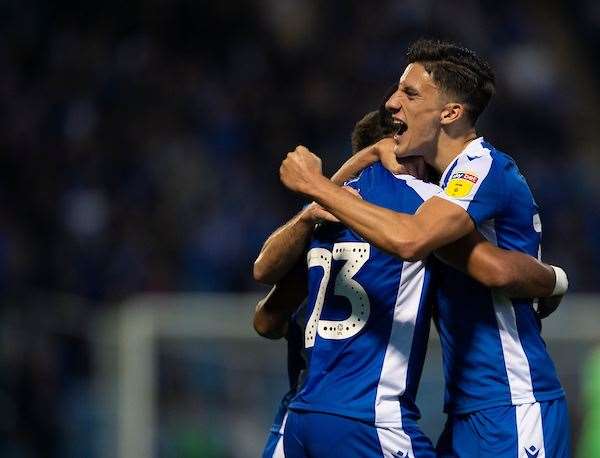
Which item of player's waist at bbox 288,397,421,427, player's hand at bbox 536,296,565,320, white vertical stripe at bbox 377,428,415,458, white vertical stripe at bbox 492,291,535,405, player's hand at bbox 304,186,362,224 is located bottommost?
white vertical stripe at bbox 377,428,415,458

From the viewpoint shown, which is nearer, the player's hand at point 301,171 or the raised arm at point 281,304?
the player's hand at point 301,171

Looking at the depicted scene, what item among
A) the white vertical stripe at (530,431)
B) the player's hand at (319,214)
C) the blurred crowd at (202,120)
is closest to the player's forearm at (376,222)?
the player's hand at (319,214)

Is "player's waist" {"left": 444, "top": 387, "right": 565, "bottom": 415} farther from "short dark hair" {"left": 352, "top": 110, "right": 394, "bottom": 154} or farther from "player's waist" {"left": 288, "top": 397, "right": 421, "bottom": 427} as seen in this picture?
"short dark hair" {"left": 352, "top": 110, "right": 394, "bottom": 154}

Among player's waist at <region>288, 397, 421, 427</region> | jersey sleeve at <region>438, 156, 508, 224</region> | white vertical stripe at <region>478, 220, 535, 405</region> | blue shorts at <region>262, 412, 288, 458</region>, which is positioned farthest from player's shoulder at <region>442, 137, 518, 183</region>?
blue shorts at <region>262, 412, 288, 458</region>

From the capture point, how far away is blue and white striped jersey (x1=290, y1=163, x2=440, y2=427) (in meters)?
4.01

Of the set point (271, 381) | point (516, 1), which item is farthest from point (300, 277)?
point (516, 1)

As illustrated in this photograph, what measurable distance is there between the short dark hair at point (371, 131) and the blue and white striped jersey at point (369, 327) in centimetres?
44

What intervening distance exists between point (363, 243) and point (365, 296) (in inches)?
6.7

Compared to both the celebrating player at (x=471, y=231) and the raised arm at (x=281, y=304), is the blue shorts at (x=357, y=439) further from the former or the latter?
the raised arm at (x=281, y=304)

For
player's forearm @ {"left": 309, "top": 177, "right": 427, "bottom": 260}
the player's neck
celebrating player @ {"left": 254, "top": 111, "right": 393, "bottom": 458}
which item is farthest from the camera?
celebrating player @ {"left": 254, "top": 111, "right": 393, "bottom": 458}

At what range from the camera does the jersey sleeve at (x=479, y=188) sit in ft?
13.2

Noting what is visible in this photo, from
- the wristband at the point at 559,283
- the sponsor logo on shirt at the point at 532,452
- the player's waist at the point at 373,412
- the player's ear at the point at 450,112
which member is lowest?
the sponsor logo on shirt at the point at 532,452

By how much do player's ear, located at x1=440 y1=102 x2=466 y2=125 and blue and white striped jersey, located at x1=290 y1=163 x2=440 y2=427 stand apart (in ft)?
0.81

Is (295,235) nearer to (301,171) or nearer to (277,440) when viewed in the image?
(301,171)
